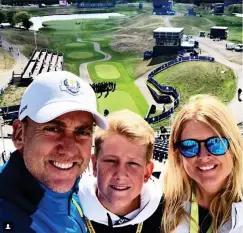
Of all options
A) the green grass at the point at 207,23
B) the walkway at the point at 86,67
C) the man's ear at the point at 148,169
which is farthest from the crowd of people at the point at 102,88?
the man's ear at the point at 148,169

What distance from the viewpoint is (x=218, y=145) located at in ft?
14.2

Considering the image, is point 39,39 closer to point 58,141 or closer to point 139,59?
point 139,59

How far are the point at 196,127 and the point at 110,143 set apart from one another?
88cm

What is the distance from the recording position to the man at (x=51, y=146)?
3455 mm

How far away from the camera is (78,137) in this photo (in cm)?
365

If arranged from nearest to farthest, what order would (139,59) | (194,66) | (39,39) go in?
(194,66), (139,59), (39,39)

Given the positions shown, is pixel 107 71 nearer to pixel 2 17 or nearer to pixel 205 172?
pixel 2 17

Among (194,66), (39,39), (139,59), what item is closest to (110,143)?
(194,66)

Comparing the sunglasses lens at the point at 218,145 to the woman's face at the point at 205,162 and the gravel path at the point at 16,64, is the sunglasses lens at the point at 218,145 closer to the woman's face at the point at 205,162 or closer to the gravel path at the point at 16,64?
the woman's face at the point at 205,162

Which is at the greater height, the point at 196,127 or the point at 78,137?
the point at 78,137

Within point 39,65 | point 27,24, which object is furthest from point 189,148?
point 27,24

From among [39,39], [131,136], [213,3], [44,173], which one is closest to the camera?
[44,173]

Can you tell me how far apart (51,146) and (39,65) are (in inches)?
2083

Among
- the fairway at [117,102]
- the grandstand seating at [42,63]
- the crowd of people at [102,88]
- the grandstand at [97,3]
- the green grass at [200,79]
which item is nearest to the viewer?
the fairway at [117,102]
